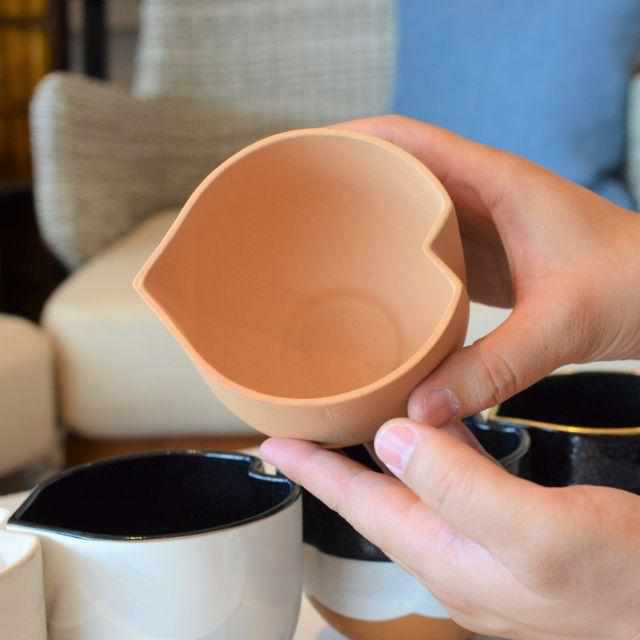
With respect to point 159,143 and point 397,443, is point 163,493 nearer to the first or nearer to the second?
point 397,443

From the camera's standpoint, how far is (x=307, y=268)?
26.8 inches

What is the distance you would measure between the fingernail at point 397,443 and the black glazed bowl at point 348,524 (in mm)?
122

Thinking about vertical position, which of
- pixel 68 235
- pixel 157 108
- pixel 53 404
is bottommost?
pixel 53 404

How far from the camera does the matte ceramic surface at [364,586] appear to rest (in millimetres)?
610

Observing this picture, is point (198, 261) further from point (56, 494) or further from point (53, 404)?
point (53, 404)

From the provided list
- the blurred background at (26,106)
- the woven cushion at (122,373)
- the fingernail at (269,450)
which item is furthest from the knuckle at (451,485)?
the blurred background at (26,106)

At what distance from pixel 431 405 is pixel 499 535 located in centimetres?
7

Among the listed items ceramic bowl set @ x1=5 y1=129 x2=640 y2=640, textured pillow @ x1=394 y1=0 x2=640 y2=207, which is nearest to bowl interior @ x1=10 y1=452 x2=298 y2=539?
ceramic bowl set @ x1=5 y1=129 x2=640 y2=640

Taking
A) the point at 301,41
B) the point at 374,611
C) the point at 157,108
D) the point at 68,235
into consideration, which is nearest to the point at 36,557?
the point at 374,611

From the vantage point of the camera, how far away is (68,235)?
1.65m

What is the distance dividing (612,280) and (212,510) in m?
0.26

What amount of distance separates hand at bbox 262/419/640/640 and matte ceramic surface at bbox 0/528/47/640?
0.42ft

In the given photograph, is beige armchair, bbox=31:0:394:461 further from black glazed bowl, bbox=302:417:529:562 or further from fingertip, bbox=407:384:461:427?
fingertip, bbox=407:384:461:427

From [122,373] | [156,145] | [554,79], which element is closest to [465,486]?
[122,373]
